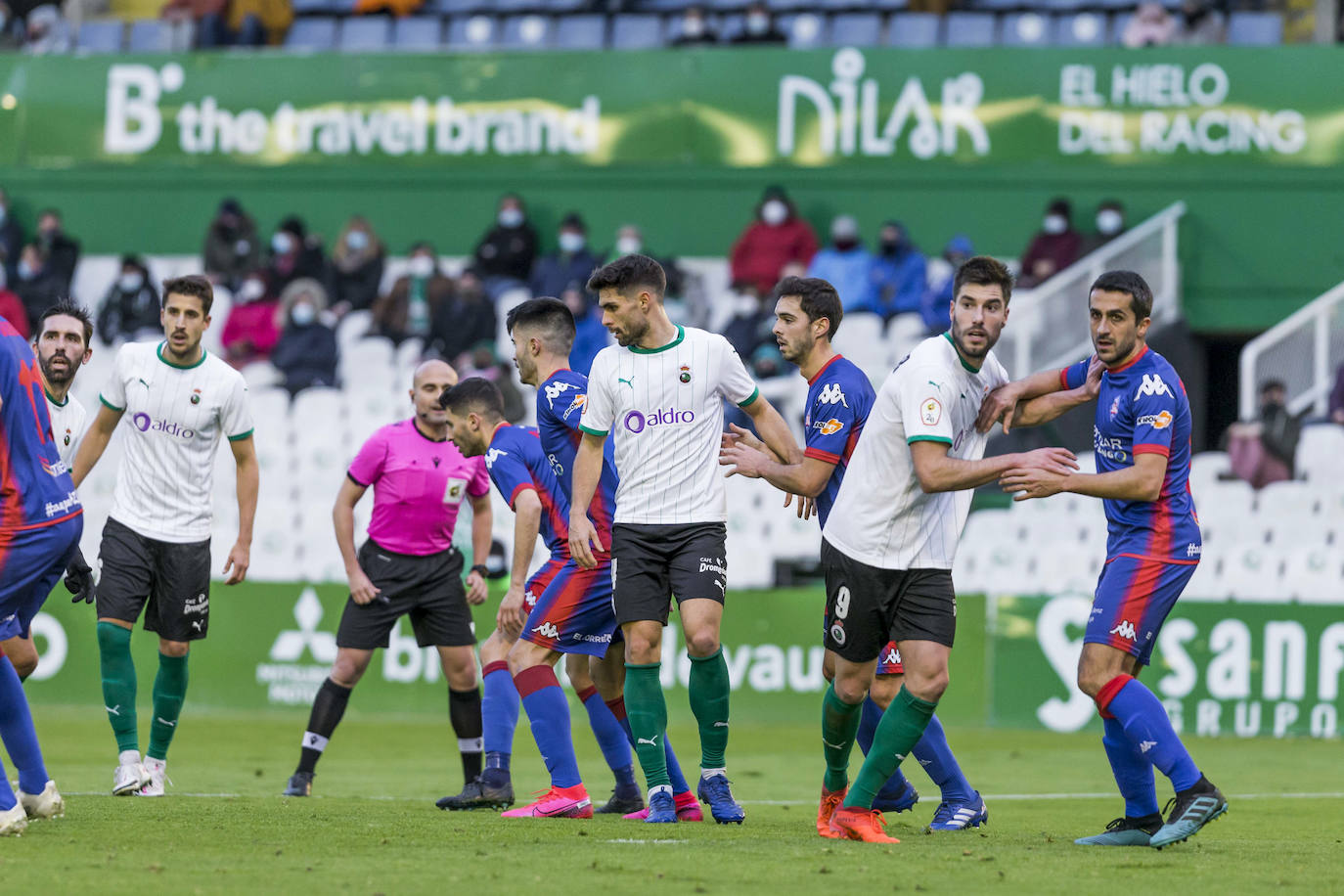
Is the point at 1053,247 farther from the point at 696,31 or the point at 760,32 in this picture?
the point at 696,31

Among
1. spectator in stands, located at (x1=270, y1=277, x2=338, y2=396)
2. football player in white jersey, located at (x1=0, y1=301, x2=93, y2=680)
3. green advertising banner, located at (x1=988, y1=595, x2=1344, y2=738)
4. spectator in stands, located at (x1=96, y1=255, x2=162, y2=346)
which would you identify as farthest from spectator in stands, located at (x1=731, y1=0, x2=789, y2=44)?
football player in white jersey, located at (x1=0, y1=301, x2=93, y2=680)

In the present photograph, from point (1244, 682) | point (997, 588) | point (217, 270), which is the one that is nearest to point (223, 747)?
point (997, 588)

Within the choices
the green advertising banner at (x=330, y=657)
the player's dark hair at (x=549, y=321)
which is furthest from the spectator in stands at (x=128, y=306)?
the player's dark hair at (x=549, y=321)

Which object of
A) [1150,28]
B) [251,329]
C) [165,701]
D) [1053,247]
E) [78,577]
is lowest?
[165,701]

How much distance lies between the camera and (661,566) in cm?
777

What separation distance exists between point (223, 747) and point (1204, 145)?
13268 millimetres

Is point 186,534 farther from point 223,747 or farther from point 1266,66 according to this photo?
point 1266,66

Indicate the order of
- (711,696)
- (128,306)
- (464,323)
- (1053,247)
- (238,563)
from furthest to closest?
(128,306), (464,323), (1053,247), (238,563), (711,696)

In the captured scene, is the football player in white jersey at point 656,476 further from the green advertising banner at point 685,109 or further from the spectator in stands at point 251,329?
the green advertising banner at point 685,109

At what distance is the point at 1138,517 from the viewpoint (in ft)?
24.7

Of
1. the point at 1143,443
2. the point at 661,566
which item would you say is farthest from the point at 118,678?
the point at 1143,443

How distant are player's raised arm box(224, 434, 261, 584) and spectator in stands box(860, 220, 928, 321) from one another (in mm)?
11224

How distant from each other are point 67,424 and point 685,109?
13.5 meters

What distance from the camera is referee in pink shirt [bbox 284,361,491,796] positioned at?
32.0 ft
